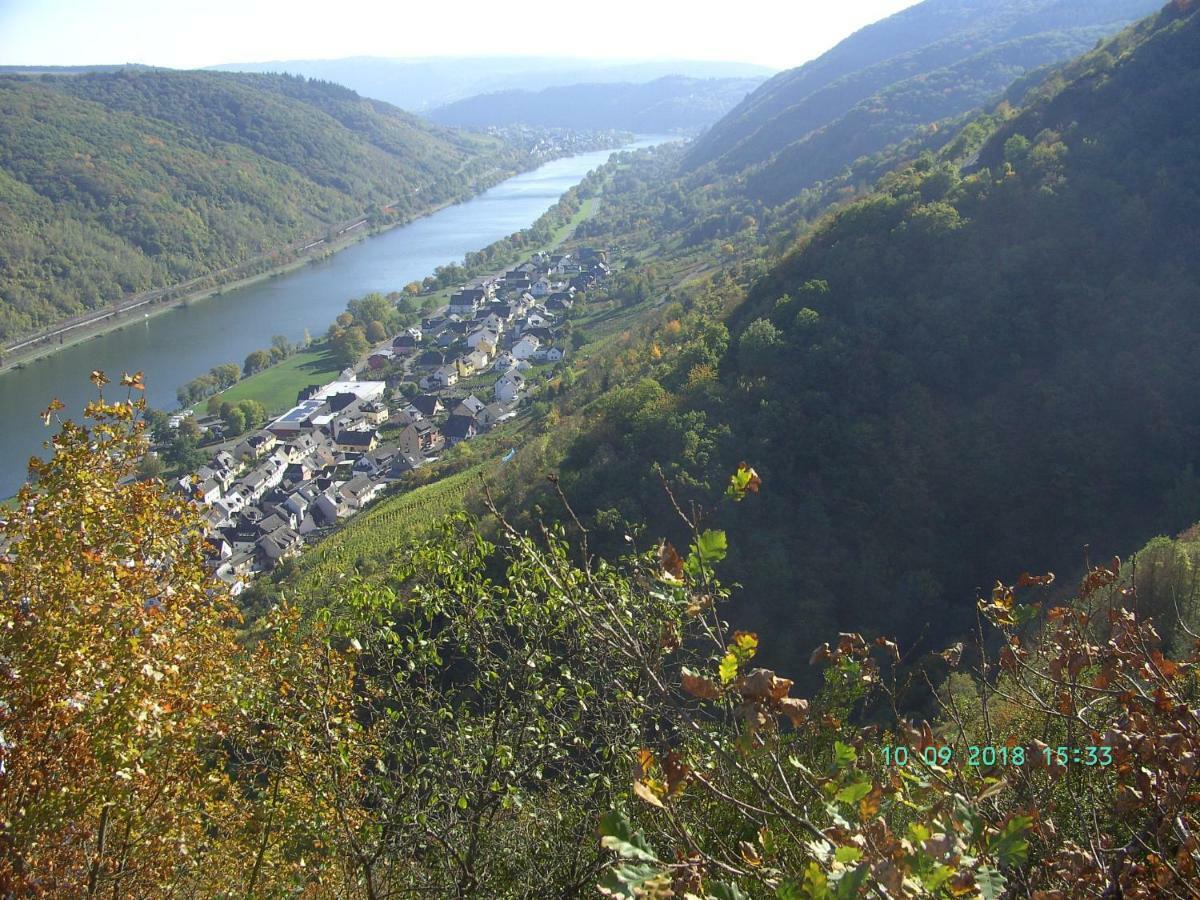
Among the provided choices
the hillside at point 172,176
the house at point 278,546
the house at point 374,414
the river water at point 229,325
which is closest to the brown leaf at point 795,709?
the house at point 278,546

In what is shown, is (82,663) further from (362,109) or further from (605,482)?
(362,109)

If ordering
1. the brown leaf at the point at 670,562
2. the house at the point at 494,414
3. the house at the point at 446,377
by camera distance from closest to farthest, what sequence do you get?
the brown leaf at the point at 670,562 < the house at the point at 494,414 < the house at the point at 446,377

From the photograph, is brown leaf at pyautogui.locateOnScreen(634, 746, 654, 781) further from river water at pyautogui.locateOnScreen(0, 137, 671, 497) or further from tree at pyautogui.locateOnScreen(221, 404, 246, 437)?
tree at pyautogui.locateOnScreen(221, 404, 246, 437)

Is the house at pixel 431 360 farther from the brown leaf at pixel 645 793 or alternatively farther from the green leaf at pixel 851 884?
the green leaf at pixel 851 884

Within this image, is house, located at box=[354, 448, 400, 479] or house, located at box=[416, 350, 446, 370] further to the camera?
house, located at box=[416, 350, 446, 370]

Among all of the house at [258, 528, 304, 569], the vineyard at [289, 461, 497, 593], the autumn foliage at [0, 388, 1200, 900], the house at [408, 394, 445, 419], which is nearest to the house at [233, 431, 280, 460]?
the house at [408, 394, 445, 419]

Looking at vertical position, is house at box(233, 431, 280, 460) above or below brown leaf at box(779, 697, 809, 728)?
below
